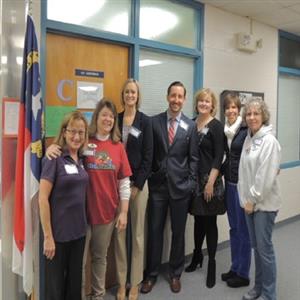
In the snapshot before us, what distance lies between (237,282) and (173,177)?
1.09 metres

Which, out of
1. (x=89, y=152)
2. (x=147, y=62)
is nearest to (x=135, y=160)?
(x=89, y=152)

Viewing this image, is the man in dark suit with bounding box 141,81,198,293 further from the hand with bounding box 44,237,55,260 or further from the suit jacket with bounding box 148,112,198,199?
the hand with bounding box 44,237,55,260

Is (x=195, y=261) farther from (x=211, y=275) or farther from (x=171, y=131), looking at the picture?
(x=171, y=131)

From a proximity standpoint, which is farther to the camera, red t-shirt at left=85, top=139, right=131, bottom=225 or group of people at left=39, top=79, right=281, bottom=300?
red t-shirt at left=85, top=139, right=131, bottom=225

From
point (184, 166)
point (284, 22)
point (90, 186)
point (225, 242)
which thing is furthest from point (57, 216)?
point (284, 22)

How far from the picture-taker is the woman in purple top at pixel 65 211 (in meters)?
2.03

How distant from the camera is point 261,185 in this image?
2.49 meters

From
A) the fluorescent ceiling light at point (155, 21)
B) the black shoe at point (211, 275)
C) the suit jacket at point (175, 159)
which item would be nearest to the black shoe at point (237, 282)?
the black shoe at point (211, 275)

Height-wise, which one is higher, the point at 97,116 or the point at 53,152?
the point at 97,116

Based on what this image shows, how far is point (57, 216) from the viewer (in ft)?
6.75

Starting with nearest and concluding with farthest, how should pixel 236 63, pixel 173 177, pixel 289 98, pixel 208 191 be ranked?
pixel 173 177 → pixel 208 191 → pixel 236 63 → pixel 289 98

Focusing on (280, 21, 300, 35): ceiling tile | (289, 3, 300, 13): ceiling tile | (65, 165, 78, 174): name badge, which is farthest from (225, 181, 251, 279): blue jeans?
(280, 21, 300, 35): ceiling tile

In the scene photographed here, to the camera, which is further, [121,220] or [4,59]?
[121,220]

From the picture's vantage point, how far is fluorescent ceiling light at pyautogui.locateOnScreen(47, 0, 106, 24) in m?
2.55
